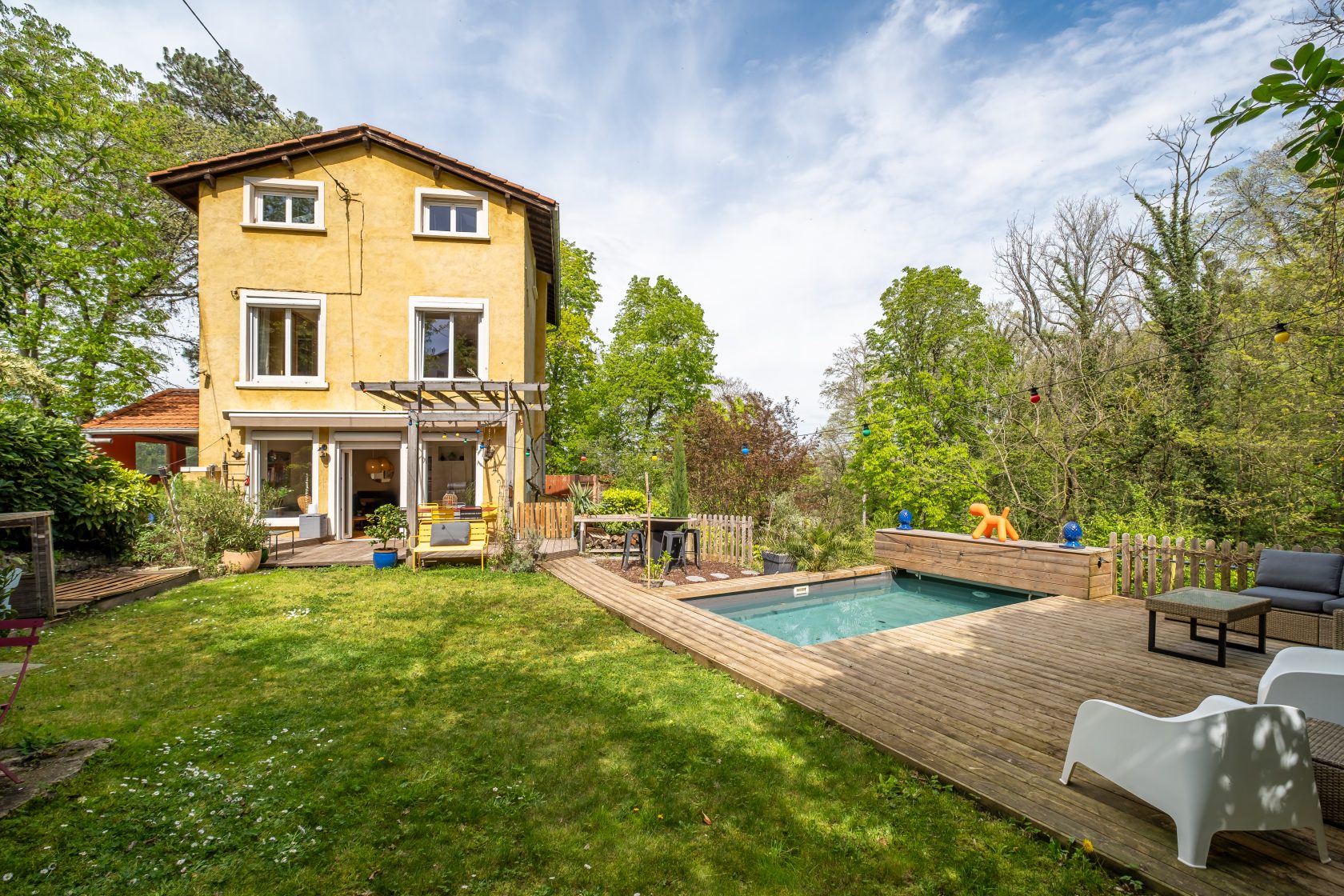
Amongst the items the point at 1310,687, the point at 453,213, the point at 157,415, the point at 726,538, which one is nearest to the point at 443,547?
the point at 726,538

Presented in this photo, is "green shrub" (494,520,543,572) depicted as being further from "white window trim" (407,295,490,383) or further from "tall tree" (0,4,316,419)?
"tall tree" (0,4,316,419)

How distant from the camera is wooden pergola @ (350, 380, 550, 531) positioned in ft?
33.7

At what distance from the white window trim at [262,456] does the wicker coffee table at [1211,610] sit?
15.3m

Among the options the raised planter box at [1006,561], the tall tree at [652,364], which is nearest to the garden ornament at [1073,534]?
the raised planter box at [1006,561]

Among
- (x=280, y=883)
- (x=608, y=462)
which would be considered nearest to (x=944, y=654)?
(x=280, y=883)

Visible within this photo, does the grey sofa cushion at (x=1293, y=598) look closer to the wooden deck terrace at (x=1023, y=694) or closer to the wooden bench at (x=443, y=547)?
the wooden deck terrace at (x=1023, y=694)

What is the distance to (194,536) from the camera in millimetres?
9398

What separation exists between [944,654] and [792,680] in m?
1.93

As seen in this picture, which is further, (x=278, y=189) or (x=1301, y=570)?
(x=278, y=189)

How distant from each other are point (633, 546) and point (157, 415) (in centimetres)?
1356

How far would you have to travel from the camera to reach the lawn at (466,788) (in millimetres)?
2582

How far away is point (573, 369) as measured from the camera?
2338 centimetres

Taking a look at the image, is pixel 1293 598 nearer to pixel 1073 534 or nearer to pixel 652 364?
pixel 1073 534

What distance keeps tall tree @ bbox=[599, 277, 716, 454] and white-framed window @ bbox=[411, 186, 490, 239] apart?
438 inches
